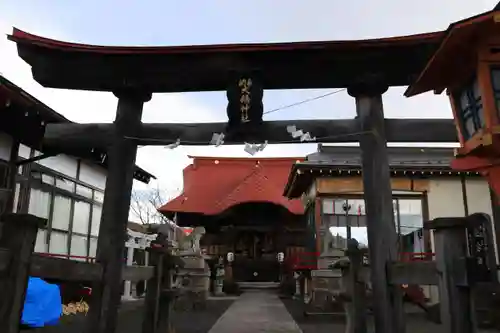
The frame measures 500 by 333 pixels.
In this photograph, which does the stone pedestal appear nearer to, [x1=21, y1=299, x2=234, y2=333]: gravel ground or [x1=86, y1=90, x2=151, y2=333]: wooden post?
[x1=21, y1=299, x2=234, y2=333]: gravel ground

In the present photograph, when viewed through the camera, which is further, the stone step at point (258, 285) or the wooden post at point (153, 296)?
the stone step at point (258, 285)

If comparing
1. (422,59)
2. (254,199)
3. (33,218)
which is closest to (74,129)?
(33,218)

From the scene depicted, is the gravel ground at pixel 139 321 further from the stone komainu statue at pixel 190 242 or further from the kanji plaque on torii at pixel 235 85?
the kanji plaque on torii at pixel 235 85

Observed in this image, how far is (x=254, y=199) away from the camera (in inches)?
782

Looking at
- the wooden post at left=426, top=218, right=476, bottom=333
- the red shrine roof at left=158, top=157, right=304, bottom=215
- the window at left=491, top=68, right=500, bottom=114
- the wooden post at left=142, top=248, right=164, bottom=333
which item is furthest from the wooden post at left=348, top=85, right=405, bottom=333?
the red shrine roof at left=158, top=157, right=304, bottom=215

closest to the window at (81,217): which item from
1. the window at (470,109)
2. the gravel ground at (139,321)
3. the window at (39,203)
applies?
the window at (39,203)

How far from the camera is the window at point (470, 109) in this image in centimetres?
471

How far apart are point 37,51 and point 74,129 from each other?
127 centimetres

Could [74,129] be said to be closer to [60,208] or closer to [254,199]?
[60,208]

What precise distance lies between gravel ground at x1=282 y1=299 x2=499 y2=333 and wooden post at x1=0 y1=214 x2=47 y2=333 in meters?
6.46

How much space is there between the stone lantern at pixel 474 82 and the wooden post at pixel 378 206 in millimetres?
1300

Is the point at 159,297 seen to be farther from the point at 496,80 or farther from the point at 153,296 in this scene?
the point at 496,80

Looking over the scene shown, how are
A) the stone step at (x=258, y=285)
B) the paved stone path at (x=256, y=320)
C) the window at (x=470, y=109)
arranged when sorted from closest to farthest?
the window at (x=470, y=109)
the paved stone path at (x=256, y=320)
the stone step at (x=258, y=285)

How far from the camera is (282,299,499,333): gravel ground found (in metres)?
8.83
